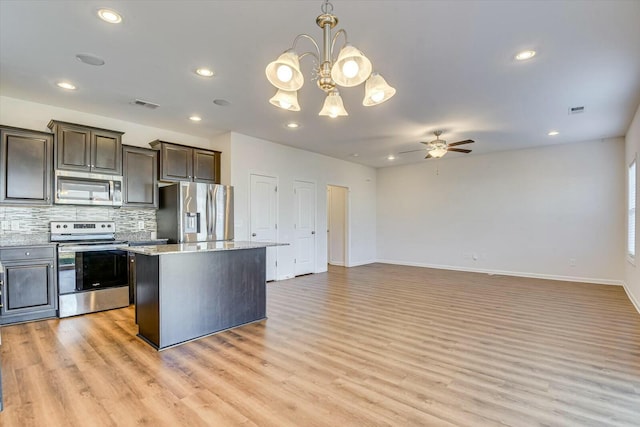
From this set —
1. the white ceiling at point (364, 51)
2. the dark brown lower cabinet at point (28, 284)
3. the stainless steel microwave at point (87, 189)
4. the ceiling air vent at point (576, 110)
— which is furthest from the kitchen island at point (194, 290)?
the ceiling air vent at point (576, 110)

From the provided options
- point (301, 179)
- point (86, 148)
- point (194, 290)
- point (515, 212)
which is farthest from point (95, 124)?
point (515, 212)

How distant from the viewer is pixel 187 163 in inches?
216

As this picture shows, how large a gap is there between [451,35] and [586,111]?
10.7 ft

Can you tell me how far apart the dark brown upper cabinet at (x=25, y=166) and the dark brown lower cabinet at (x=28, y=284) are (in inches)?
25.7

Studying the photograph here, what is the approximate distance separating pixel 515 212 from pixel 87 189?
7.88 m

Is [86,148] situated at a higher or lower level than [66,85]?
lower

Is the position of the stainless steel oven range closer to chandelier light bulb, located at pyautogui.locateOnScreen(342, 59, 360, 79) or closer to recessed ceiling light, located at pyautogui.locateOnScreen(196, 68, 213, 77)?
recessed ceiling light, located at pyautogui.locateOnScreen(196, 68, 213, 77)

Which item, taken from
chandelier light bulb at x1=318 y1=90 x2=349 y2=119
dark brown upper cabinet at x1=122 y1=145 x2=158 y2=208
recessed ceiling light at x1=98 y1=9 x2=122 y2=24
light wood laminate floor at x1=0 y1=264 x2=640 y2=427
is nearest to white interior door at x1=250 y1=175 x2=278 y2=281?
dark brown upper cabinet at x1=122 y1=145 x2=158 y2=208

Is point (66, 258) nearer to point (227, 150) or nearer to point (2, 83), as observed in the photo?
point (2, 83)

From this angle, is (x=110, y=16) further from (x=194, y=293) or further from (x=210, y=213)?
(x=210, y=213)

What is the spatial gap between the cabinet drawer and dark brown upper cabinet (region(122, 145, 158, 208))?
111cm

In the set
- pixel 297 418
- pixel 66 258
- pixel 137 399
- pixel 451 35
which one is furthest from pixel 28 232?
pixel 451 35

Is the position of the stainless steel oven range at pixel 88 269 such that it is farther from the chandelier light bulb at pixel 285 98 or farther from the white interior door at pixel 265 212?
the chandelier light bulb at pixel 285 98

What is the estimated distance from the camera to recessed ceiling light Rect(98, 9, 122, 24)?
241 centimetres
